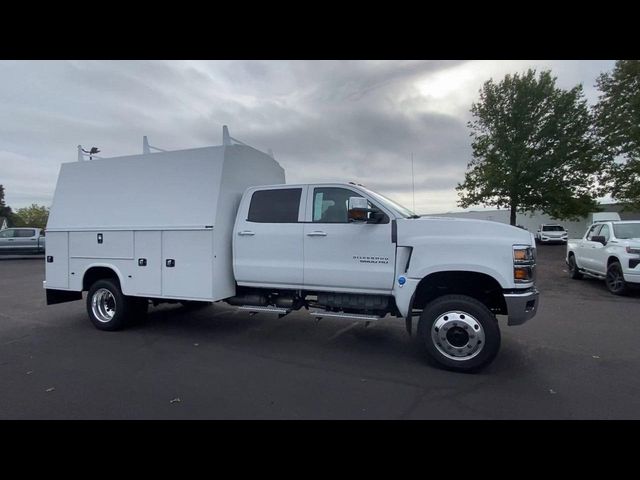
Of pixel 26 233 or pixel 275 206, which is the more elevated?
pixel 275 206

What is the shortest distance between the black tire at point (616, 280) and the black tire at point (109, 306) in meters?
11.1

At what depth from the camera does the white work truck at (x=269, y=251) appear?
416cm

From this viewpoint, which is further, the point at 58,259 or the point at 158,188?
the point at 58,259

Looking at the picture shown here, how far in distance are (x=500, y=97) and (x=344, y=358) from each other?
2960cm

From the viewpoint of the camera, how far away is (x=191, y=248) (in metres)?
5.25

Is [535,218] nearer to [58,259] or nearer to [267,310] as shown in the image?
[267,310]

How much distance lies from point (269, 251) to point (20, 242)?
21315 mm

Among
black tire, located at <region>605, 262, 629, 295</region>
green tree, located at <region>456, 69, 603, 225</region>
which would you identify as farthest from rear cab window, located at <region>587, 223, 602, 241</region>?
green tree, located at <region>456, 69, 603, 225</region>

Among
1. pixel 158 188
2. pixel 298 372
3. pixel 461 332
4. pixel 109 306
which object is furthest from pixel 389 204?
pixel 109 306

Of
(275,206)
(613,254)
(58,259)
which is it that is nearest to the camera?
(275,206)

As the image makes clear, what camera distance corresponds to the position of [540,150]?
2617 cm

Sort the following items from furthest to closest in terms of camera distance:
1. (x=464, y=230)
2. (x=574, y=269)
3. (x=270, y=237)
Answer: (x=574, y=269), (x=270, y=237), (x=464, y=230)

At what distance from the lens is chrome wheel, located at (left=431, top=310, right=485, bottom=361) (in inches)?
161
